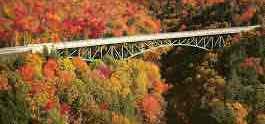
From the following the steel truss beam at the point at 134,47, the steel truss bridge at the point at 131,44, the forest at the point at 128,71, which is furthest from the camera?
the steel truss beam at the point at 134,47

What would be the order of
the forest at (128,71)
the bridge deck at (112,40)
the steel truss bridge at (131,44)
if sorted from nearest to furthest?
the forest at (128,71), the bridge deck at (112,40), the steel truss bridge at (131,44)

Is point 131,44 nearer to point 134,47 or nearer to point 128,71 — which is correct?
point 134,47

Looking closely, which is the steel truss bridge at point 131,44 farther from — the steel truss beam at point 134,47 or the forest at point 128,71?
the forest at point 128,71

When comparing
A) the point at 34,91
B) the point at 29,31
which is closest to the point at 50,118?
the point at 34,91

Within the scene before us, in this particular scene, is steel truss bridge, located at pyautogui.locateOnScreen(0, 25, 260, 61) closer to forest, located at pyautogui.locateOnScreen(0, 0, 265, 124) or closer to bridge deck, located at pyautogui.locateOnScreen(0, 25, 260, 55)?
bridge deck, located at pyautogui.locateOnScreen(0, 25, 260, 55)

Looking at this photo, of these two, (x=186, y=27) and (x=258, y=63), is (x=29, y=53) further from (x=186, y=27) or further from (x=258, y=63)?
(x=186, y=27)

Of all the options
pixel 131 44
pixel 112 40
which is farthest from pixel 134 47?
pixel 112 40

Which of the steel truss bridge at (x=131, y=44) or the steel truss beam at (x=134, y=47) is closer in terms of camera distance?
the steel truss bridge at (x=131, y=44)

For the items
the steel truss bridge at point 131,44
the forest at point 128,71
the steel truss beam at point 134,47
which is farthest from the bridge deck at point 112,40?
the forest at point 128,71

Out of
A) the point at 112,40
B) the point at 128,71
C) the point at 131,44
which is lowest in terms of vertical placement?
the point at 128,71
